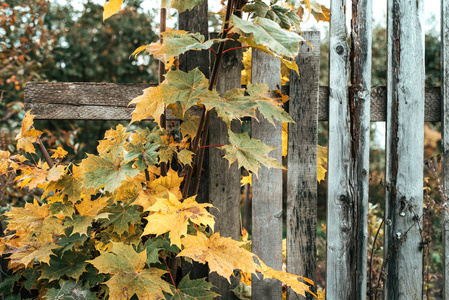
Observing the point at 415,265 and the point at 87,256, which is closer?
the point at 87,256

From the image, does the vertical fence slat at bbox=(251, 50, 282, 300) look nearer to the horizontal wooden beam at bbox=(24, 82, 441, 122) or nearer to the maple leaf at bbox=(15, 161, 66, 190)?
the horizontal wooden beam at bbox=(24, 82, 441, 122)

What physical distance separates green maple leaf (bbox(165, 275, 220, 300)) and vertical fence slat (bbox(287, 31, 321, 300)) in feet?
1.75

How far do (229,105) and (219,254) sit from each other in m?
0.54

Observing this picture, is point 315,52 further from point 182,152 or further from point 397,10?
point 182,152

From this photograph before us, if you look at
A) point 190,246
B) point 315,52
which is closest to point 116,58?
point 315,52

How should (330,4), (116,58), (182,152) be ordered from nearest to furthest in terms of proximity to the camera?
(182,152), (330,4), (116,58)

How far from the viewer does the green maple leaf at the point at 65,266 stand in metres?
1.38

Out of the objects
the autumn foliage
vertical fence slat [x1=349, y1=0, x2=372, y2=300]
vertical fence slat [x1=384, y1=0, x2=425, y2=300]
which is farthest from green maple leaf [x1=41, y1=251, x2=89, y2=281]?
vertical fence slat [x1=384, y1=0, x2=425, y2=300]

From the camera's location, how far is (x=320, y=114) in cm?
174

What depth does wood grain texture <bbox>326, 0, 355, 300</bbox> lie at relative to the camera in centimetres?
169

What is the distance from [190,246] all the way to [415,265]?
47.4 inches

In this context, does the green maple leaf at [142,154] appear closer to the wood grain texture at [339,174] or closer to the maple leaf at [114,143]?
the maple leaf at [114,143]

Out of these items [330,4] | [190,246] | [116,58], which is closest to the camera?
[190,246]

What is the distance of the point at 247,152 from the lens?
1.35 metres
